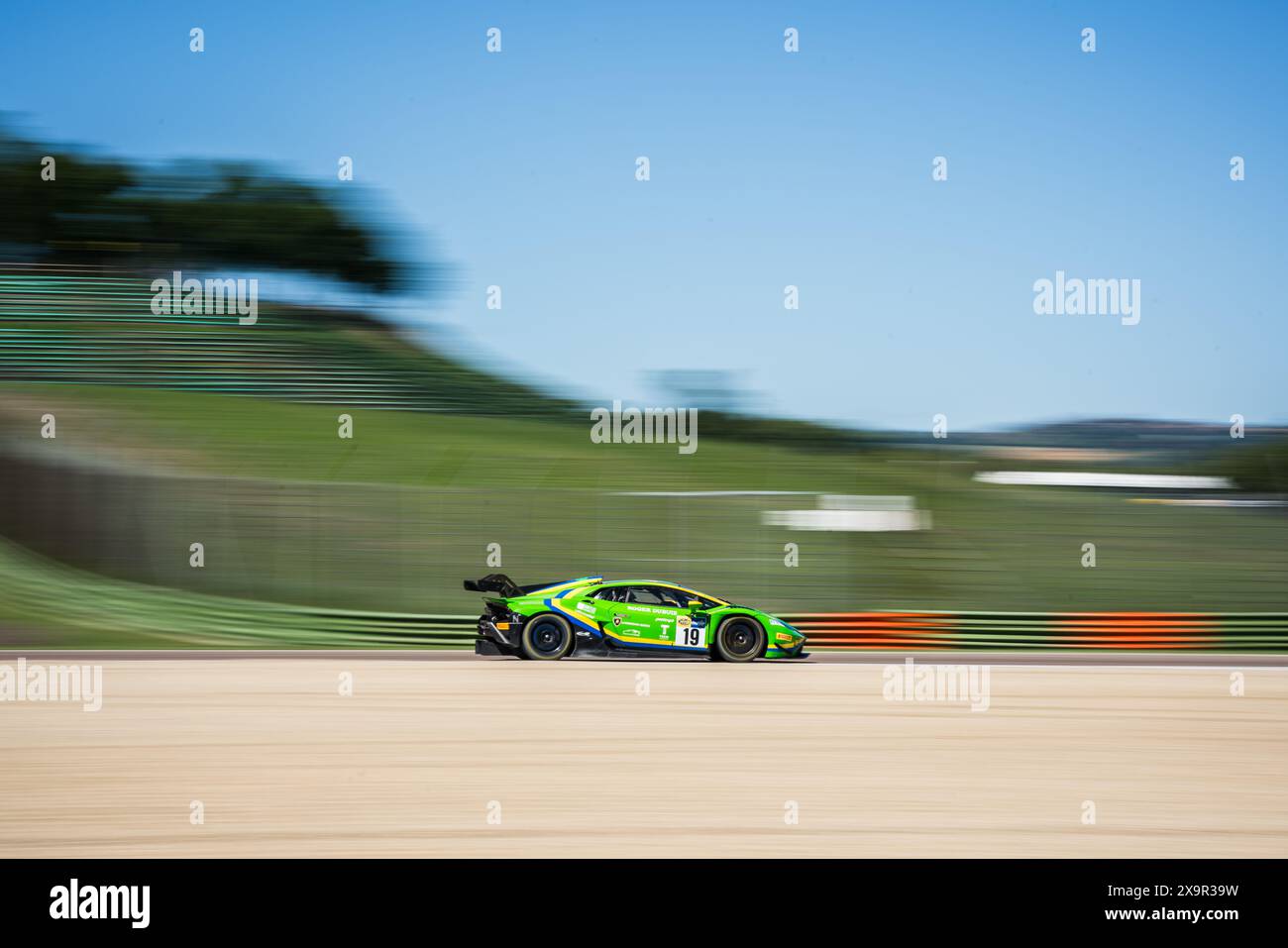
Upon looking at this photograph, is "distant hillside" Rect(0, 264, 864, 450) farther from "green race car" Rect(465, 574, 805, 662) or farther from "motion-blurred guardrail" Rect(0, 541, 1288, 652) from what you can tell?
"green race car" Rect(465, 574, 805, 662)

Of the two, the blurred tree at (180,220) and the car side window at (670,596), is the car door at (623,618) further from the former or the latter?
the blurred tree at (180,220)

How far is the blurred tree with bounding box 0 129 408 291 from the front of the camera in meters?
29.9

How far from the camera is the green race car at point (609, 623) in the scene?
14.8 meters

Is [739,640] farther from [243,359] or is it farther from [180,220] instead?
[180,220]

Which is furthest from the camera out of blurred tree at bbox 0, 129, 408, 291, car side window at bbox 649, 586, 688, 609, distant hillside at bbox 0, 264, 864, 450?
blurred tree at bbox 0, 129, 408, 291

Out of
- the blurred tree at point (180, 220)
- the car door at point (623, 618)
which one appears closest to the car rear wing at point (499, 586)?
the car door at point (623, 618)

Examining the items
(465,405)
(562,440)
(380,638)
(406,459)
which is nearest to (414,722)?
(380,638)

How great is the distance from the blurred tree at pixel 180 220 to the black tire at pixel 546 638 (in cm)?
1995

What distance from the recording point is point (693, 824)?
621 centimetres

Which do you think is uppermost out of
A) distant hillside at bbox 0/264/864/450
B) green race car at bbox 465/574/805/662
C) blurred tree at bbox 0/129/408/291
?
blurred tree at bbox 0/129/408/291

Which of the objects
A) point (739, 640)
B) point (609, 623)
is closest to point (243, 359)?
point (609, 623)

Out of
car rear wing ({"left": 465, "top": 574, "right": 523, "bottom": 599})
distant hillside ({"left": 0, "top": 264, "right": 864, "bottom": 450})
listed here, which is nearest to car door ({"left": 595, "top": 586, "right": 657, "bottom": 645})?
car rear wing ({"left": 465, "top": 574, "right": 523, "bottom": 599})

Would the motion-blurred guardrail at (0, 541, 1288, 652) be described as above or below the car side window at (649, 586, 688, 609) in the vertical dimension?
below
